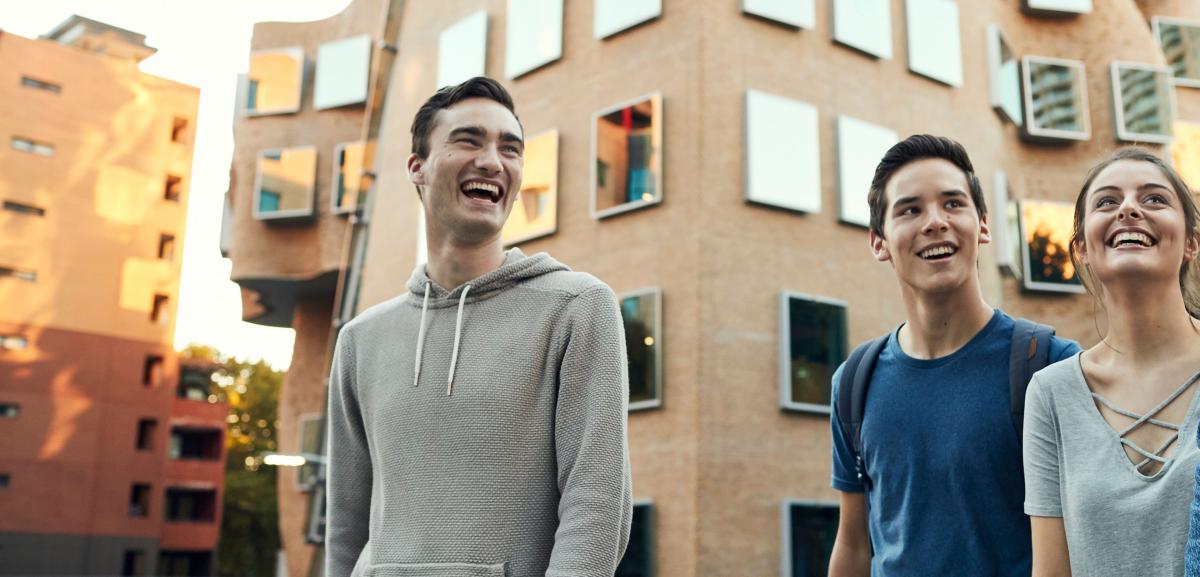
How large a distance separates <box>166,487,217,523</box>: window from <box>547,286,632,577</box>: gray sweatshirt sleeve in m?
50.7

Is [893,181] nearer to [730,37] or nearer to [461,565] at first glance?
[461,565]

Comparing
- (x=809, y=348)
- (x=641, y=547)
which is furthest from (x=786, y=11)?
(x=641, y=547)

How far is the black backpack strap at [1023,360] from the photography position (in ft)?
9.21

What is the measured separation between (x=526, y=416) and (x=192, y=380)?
173 ft

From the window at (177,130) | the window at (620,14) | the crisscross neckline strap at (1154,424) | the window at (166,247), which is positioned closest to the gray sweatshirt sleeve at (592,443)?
the crisscross neckline strap at (1154,424)

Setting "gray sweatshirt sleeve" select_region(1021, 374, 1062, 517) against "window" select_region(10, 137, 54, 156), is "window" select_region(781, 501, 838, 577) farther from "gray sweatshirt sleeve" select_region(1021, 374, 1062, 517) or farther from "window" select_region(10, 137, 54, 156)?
"window" select_region(10, 137, 54, 156)

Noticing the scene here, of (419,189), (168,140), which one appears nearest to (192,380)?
(168,140)

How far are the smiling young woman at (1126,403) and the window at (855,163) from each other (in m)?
13.0

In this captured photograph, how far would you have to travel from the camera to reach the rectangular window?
42809mm

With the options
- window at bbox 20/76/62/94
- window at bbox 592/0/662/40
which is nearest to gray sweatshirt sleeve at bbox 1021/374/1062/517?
window at bbox 592/0/662/40

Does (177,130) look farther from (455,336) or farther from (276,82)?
Result: (455,336)

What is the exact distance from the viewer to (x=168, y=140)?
142ft

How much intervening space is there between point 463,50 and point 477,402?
16.6 metres

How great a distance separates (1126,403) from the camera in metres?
2.40
